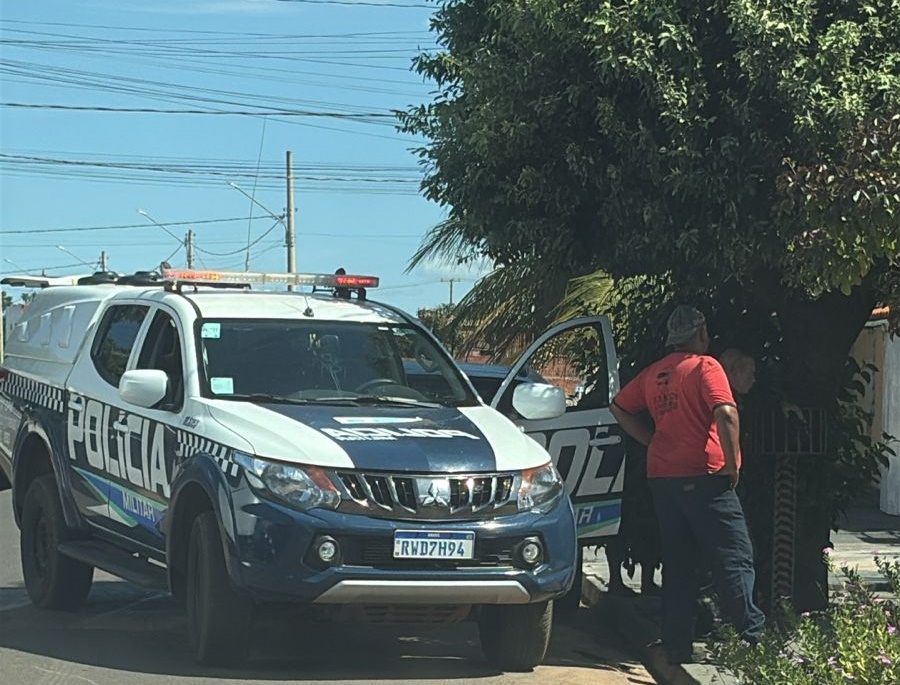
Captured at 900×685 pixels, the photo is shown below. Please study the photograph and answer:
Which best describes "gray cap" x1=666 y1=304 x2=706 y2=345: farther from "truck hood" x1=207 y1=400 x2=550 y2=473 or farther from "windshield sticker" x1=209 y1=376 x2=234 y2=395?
"windshield sticker" x1=209 y1=376 x2=234 y2=395

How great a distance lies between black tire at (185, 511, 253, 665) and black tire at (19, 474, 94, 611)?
1.93 meters

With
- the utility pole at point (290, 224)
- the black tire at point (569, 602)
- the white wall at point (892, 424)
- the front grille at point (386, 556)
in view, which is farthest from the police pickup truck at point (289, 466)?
the utility pole at point (290, 224)

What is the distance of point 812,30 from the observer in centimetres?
681

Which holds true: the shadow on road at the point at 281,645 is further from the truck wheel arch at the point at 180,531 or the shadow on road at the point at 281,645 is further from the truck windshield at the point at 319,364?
the truck windshield at the point at 319,364

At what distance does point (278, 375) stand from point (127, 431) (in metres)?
1.00

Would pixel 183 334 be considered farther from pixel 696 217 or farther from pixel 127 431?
pixel 696 217

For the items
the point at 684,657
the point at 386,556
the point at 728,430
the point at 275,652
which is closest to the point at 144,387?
the point at 275,652

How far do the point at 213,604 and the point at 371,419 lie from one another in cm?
118

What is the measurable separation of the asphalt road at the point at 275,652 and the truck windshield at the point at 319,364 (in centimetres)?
126

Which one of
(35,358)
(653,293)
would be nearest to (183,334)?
(35,358)

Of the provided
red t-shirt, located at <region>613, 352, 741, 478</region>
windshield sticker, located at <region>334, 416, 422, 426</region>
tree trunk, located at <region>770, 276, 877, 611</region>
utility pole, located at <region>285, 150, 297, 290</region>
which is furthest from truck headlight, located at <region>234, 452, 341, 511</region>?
utility pole, located at <region>285, 150, 297, 290</region>

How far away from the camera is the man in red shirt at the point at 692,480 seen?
683cm

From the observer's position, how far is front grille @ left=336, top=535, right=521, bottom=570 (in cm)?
624

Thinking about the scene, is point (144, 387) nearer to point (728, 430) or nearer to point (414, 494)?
point (414, 494)
